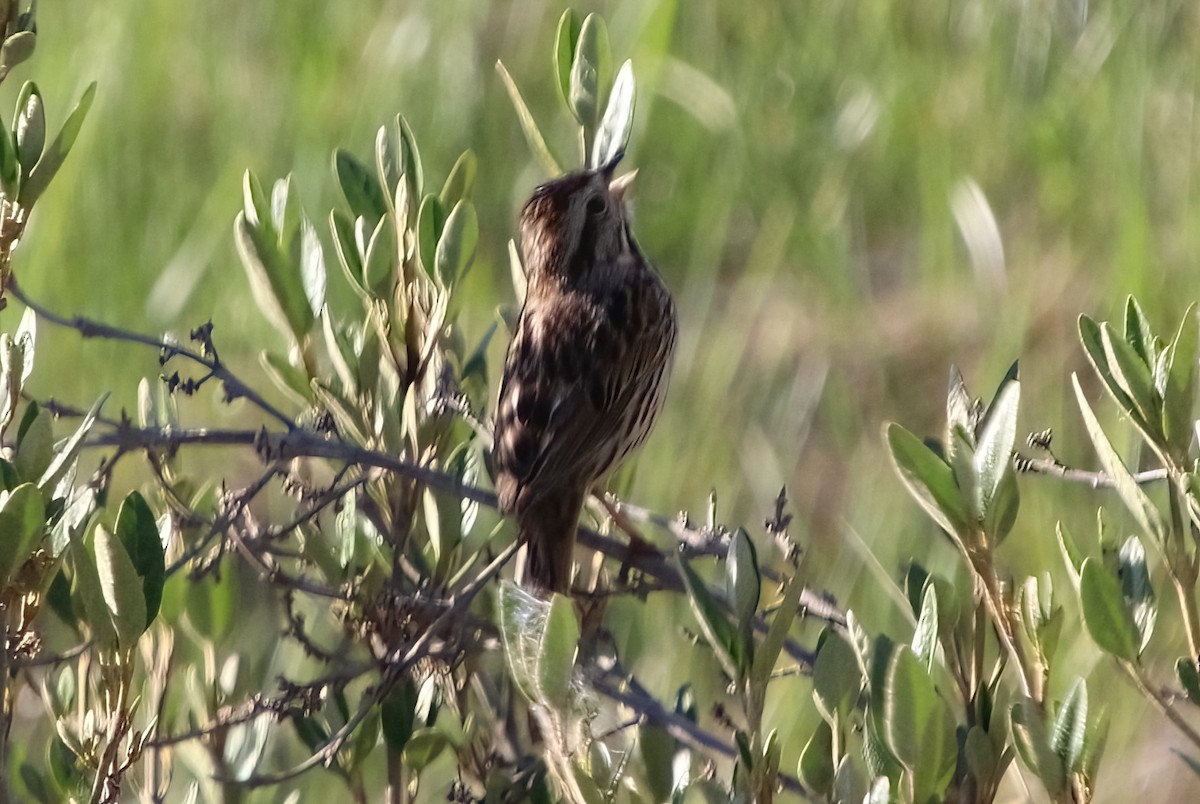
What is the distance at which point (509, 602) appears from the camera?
158 cm

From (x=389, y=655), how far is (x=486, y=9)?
14.6 ft

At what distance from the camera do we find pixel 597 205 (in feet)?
13.4

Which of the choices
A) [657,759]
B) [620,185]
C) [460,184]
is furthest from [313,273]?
[620,185]

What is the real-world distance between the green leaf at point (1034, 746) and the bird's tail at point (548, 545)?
159 centimetres

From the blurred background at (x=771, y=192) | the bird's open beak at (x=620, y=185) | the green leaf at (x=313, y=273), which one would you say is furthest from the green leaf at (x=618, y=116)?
the blurred background at (x=771, y=192)

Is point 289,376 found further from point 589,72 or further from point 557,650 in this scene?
point 557,650

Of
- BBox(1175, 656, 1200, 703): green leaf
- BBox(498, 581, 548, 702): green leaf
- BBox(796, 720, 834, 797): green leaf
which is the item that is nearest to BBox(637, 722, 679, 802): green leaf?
BBox(796, 720, 834, 797): green leaf

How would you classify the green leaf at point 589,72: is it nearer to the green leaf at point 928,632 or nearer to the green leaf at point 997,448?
the green leaf at point 997,448

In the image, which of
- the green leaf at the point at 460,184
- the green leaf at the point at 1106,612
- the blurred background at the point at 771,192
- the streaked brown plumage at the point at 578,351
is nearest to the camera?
the green leaf at the point at 1106,612

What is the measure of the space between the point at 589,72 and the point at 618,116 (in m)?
0.08

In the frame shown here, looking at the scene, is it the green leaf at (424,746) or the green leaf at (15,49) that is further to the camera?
the green leaf at (424,746)

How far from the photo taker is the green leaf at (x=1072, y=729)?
62.9 inches

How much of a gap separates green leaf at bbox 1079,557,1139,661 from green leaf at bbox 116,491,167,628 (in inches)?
38.1

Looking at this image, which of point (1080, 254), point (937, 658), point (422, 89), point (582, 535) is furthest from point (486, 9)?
point (937, 658)
